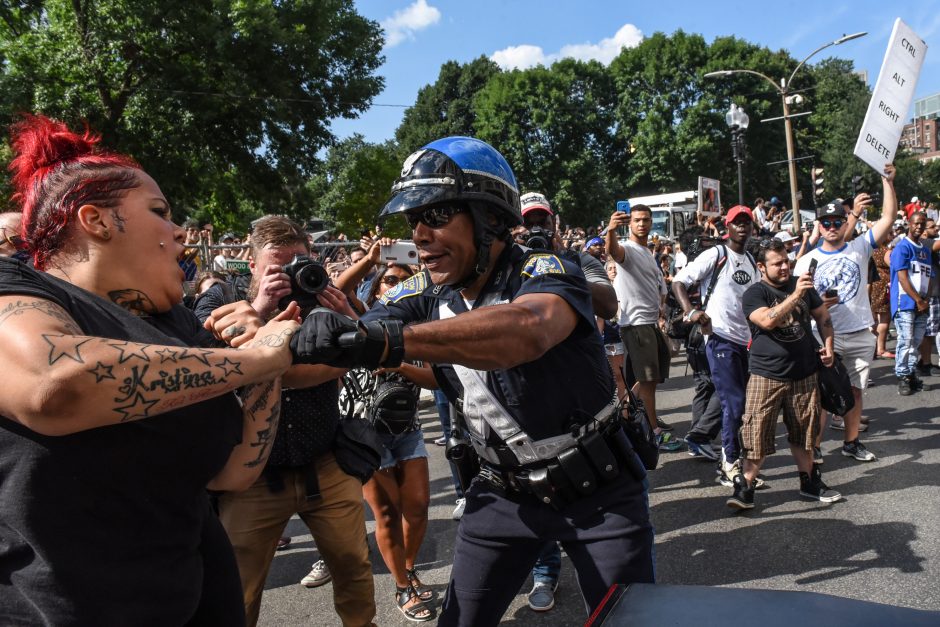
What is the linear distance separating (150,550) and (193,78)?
18.3m

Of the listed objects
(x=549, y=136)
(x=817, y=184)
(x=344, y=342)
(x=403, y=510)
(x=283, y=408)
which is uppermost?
(x=549, y=136)

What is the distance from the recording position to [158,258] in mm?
1688

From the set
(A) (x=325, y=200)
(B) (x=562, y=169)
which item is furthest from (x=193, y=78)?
(A) (x=325, y=200)

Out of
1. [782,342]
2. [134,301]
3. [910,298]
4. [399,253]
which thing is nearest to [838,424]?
[910,298]

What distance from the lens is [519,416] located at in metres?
2.16

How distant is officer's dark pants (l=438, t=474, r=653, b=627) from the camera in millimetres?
2115

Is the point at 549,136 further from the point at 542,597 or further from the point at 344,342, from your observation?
the point at 344,342

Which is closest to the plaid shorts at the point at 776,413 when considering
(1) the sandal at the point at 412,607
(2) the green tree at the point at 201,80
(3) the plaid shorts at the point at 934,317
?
(1) the sandal at the point at 412,607

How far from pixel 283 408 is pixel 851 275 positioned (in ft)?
17.7

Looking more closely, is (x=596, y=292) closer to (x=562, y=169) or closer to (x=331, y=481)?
(x=331, y=481)

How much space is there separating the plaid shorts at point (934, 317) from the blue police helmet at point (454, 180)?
27.7 ft

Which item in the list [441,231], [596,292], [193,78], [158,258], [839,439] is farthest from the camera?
[193,78]

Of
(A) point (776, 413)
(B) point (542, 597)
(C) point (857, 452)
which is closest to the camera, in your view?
(B) point (542, 597)

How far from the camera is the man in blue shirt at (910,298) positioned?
7.70m
